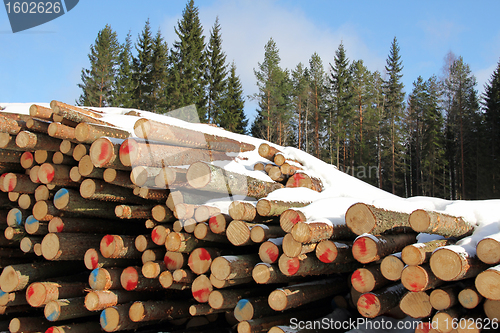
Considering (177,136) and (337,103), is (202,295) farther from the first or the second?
(337,103)

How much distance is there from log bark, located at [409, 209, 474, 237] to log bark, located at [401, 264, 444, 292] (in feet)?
1.39

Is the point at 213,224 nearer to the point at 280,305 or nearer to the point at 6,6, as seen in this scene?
the point at 280,305

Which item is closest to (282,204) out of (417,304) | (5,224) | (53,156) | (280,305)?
(280,305)

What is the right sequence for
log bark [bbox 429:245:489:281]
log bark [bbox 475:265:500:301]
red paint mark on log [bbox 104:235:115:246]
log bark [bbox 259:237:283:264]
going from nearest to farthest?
log bark [bbox 475:265:500:301] → log bark [bbox 429:245:489:281] → log bark [bbox 259:237:283:264] → red paint mark on log [bbox 104:235:115:246]

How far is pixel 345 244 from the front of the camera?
141 inches

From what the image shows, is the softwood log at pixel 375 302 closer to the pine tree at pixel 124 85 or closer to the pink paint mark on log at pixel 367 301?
the pink paint mark on log at pixel 367 301

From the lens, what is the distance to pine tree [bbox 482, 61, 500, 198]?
29.6m

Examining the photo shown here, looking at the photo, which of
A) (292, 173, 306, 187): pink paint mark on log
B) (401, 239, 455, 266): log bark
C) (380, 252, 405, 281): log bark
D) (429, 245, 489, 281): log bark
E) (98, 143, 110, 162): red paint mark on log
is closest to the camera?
(429, 245, 489, 281): log bark

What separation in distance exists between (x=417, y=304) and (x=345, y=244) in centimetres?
91

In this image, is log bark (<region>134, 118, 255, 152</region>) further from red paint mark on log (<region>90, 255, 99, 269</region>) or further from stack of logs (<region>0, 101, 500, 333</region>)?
red paint mark on log (<region>90, 255, 99, 269</region>)

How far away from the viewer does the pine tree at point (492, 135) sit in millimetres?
29647

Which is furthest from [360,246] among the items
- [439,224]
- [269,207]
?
[269,207]

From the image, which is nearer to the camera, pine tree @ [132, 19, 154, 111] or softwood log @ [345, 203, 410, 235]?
softwood log @ [345, 203, 410, 235]

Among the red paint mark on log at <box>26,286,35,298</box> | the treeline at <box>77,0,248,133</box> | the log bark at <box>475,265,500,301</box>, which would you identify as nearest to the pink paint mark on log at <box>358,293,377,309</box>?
the log bark at <box>475,265,500,301</box>
